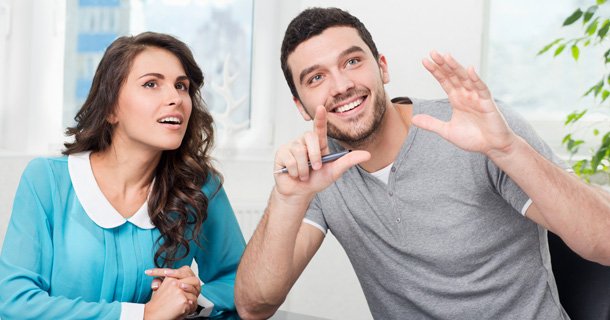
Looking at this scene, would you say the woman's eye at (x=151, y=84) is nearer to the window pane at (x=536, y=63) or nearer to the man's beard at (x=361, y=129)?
the man's beard at (x=361, y=129)

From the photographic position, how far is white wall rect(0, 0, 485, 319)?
260 cm

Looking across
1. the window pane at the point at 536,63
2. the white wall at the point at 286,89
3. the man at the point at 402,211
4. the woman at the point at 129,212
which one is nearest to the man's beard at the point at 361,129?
the man at the point at 402,211

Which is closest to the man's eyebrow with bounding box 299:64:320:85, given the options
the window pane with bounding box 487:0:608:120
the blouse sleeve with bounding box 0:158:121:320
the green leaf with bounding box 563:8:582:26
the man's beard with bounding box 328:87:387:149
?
the man's beard with bounding box 328:87:387:149

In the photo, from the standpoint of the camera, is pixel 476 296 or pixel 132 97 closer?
pixel 476 296

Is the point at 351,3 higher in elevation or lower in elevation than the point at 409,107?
higher

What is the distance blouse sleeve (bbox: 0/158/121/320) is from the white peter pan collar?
0.22 ft

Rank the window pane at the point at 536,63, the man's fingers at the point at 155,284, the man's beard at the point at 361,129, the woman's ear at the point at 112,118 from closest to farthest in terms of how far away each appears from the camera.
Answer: the man's fingers at the point at 155,284, the man's beard at the point at 361,129, the woman's ear at the point at 112,118, the window pane at the point at 536,63

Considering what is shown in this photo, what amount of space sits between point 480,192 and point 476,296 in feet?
0.85

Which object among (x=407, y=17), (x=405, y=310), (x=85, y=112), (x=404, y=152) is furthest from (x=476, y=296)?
(x=407, y=17)

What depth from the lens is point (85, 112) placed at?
5.58 feet

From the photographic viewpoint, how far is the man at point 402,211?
1314 mm

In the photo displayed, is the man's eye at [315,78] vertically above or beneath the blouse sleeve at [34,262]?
above

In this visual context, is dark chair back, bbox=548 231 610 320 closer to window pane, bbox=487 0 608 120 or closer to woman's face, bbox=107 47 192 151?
woman's face, bbox=107 47 192 151

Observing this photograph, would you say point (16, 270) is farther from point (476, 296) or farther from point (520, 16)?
point (520, 16)
